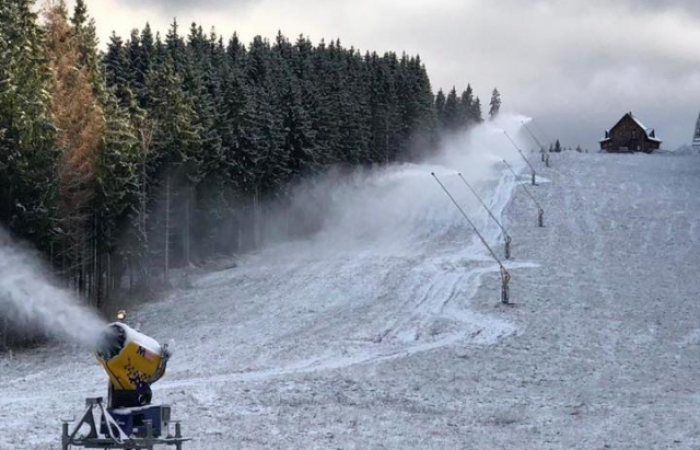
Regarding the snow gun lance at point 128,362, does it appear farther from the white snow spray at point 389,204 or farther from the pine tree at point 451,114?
the pine tree at point 451,114

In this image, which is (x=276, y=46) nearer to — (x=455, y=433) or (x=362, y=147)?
(x=362, y=147)

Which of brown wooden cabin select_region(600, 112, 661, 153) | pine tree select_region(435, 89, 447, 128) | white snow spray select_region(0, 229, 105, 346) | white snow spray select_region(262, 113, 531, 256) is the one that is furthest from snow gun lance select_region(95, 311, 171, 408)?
brown wooden cabin select_region(600, 112, 661, 153)

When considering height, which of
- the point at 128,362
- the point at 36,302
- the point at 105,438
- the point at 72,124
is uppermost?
the point at 72,124

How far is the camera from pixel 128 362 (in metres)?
15.4

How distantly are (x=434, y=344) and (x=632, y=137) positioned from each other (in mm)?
106718

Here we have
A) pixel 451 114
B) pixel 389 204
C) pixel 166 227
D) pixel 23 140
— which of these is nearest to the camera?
pixel 23 140

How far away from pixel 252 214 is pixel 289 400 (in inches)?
1781

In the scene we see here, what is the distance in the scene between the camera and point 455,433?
21984 millimetres

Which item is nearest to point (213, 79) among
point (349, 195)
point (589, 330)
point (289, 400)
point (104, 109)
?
point (349, 195)

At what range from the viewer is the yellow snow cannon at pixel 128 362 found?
15211 mm

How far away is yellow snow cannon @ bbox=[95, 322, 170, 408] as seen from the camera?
599 inches

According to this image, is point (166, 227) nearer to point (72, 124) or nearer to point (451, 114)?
point (72, 124)

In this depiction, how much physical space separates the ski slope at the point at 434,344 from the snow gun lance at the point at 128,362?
4078mm

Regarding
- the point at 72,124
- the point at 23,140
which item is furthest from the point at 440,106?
the point at 23,140
